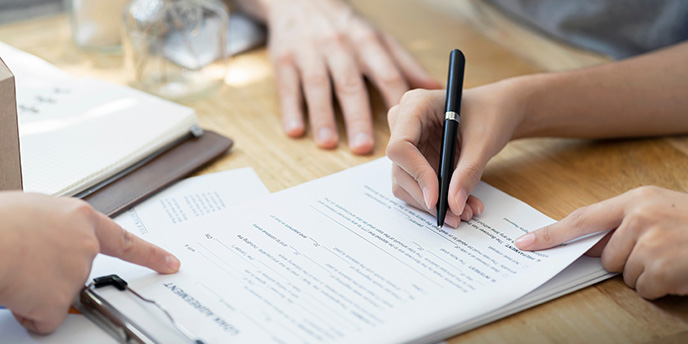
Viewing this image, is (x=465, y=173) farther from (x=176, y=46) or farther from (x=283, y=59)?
(x=176, y=46)

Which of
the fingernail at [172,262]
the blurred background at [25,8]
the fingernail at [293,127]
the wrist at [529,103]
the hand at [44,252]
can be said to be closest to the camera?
the hand at [44,252]

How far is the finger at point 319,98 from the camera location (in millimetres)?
972

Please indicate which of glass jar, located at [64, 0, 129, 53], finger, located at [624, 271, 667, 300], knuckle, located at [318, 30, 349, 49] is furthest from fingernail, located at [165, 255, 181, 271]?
glass jar, located at [64, 0, 129, 53]

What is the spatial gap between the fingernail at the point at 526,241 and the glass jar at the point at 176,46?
61cm

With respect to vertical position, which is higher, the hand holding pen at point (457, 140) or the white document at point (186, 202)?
the hand holding pen at point (457, 140)

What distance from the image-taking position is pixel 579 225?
0.69 meters

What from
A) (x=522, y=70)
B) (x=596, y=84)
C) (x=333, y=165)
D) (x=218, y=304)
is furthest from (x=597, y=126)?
(x=218, y=304)

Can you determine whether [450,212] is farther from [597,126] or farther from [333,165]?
[597,126]

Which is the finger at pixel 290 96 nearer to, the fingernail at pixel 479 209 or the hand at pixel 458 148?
the hand at pixel 458 148

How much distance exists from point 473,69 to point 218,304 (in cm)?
75

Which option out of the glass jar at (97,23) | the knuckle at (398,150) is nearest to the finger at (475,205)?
the knuckle at (398,150)

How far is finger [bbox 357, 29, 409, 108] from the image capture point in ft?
3.49

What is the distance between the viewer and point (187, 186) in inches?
33.5

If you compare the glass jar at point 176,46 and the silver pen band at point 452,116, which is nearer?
the silver pen band at point 452,116
